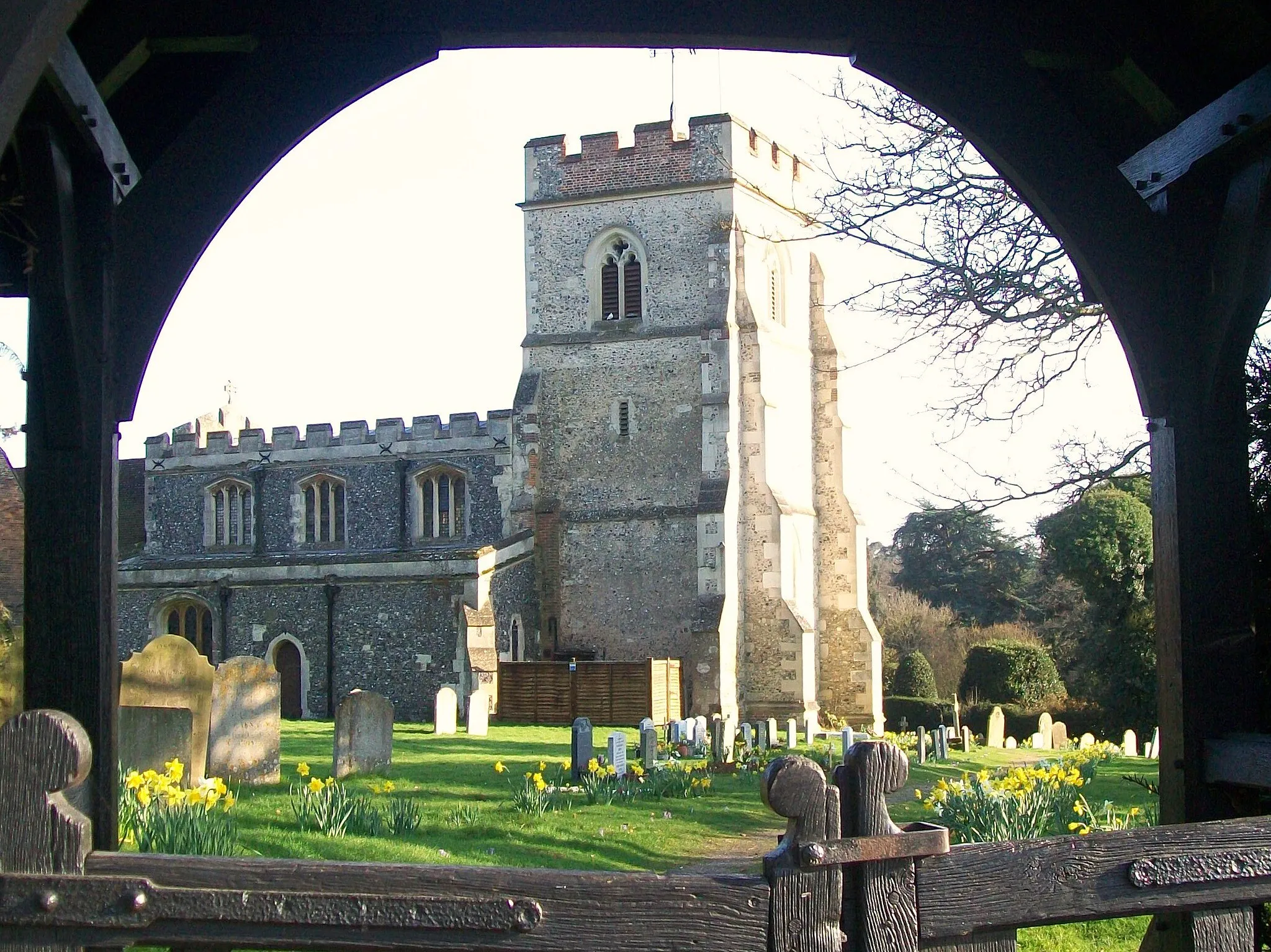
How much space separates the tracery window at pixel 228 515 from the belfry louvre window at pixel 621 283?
1006cm

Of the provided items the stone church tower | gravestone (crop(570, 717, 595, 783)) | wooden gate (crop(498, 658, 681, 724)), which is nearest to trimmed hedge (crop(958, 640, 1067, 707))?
the stone church tower

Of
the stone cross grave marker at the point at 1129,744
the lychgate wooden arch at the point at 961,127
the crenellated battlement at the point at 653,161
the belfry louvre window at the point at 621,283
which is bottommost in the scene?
the stone cross grave marker at the point at 1129,744

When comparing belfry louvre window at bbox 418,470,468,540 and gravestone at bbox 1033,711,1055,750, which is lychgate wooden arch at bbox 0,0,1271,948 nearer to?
gravestone at bbox 1033,711,1055,750

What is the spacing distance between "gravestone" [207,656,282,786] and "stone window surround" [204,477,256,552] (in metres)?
22.0

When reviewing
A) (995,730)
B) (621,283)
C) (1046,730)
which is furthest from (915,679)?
(621,283)

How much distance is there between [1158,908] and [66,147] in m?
3.20

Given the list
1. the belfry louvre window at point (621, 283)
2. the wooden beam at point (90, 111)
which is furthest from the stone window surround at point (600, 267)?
the wooden beam at point (90, 111)

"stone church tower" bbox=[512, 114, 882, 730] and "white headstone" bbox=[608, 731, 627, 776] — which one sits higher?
"stone church tower" bbox=[512, 114, 882, 730]

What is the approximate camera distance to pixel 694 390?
31.7 metres

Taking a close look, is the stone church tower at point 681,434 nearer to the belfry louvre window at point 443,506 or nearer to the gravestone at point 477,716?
the belfry louvre window at point 443,506

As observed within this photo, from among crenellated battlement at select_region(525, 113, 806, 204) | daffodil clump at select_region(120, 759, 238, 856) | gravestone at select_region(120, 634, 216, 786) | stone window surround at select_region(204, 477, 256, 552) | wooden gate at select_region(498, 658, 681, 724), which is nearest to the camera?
daffodil clump at select_region(120, 759, 238, 856)

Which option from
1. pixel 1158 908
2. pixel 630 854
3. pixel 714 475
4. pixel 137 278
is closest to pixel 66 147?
pixel 137 278

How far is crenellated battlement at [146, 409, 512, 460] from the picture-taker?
33.4 meters

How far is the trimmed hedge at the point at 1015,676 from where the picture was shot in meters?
31.7
